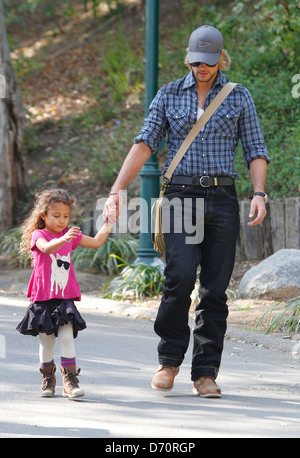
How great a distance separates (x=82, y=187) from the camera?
42.5 ft

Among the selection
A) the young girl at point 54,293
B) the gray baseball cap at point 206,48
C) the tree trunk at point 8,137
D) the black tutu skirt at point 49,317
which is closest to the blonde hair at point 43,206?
the young girl at point 54,293

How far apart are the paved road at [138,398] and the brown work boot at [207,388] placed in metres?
0.05

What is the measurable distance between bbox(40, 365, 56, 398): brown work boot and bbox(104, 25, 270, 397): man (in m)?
0.59

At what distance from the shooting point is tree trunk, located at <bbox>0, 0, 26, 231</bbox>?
12.3m

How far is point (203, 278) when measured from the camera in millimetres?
4695

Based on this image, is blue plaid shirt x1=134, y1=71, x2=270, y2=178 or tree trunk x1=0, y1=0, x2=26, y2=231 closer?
blue plaid shirt x1=134, y1=71, x2=270, y2=178

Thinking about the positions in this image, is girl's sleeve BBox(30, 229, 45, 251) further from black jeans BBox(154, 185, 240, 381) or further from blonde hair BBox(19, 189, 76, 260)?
black jeans BBox(154, 185, 240, 381)

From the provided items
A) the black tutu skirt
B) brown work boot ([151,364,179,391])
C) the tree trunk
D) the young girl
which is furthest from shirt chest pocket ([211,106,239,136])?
the tree trunk

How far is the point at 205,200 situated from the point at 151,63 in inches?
185

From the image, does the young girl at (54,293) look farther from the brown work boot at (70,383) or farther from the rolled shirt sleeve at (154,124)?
the rolled shirt sleeve at (154,124)

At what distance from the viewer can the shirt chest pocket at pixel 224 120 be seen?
4.60 metres

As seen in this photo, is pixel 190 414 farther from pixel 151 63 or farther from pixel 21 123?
pixel 21 123

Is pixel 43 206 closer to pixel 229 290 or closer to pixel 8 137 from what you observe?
pixel 229 290
